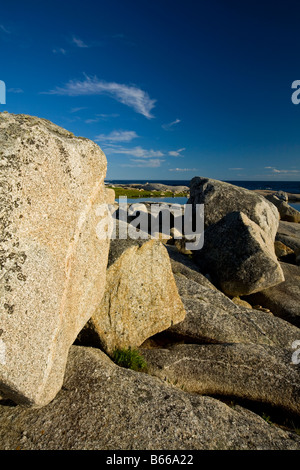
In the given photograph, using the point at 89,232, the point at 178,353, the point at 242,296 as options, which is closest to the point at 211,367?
the point at 178,353

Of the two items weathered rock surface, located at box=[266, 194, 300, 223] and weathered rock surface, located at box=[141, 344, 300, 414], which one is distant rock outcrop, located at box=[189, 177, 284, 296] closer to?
weathered rock surface, located at box=[141, 344, 300, 414]

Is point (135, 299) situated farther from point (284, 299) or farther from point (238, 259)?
point (284, 299)

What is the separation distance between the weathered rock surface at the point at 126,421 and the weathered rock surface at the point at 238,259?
826 cm

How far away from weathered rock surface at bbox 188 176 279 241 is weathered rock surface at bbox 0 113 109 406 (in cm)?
1400

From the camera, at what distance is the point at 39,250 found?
4.96 meters

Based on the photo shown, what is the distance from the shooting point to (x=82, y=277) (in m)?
6.35

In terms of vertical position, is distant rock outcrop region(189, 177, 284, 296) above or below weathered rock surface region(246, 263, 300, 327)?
above

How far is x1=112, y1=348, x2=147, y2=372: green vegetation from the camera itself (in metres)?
7.28

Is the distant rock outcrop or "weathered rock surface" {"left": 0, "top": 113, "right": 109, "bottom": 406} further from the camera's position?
the distant rock outcrop

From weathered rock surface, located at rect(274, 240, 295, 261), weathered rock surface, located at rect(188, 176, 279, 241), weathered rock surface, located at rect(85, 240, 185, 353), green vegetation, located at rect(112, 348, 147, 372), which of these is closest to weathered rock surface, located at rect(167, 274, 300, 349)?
weathered rock surface, located at rect(85, 240, 185, 353)

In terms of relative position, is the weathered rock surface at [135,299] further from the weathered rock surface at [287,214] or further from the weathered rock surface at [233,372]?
the weathered rock surface at [287,214]

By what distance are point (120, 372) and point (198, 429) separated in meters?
2.05

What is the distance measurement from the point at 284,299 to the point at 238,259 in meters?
3.13
